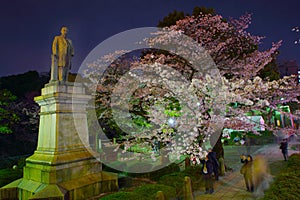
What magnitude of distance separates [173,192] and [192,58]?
7.19m

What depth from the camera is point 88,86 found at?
48.1ft

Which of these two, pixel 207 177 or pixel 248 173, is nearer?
pixel 248 173

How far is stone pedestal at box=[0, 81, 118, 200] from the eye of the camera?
661 centimetres

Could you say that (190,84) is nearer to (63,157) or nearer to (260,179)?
(260,179)

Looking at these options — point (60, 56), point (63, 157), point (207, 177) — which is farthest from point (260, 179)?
point (60, 56)

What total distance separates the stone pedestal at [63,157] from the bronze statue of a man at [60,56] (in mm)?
500

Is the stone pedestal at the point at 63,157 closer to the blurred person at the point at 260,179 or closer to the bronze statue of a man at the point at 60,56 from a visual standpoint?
the bronze statue of a man at the point at 60,56

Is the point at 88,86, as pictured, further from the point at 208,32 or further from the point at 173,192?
the point at 173,192

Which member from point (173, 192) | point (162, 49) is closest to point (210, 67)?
point (162, 49)

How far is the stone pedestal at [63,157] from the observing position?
21.7 ft

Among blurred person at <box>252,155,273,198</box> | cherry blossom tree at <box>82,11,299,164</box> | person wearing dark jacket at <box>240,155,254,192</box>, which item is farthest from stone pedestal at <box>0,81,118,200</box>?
blurred person at <box>252,155,273,198</box>

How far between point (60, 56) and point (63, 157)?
3.56m

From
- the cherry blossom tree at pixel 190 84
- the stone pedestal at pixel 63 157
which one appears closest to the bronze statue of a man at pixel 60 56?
the stone pedestal at pixel 63 157

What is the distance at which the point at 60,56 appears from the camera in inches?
309
